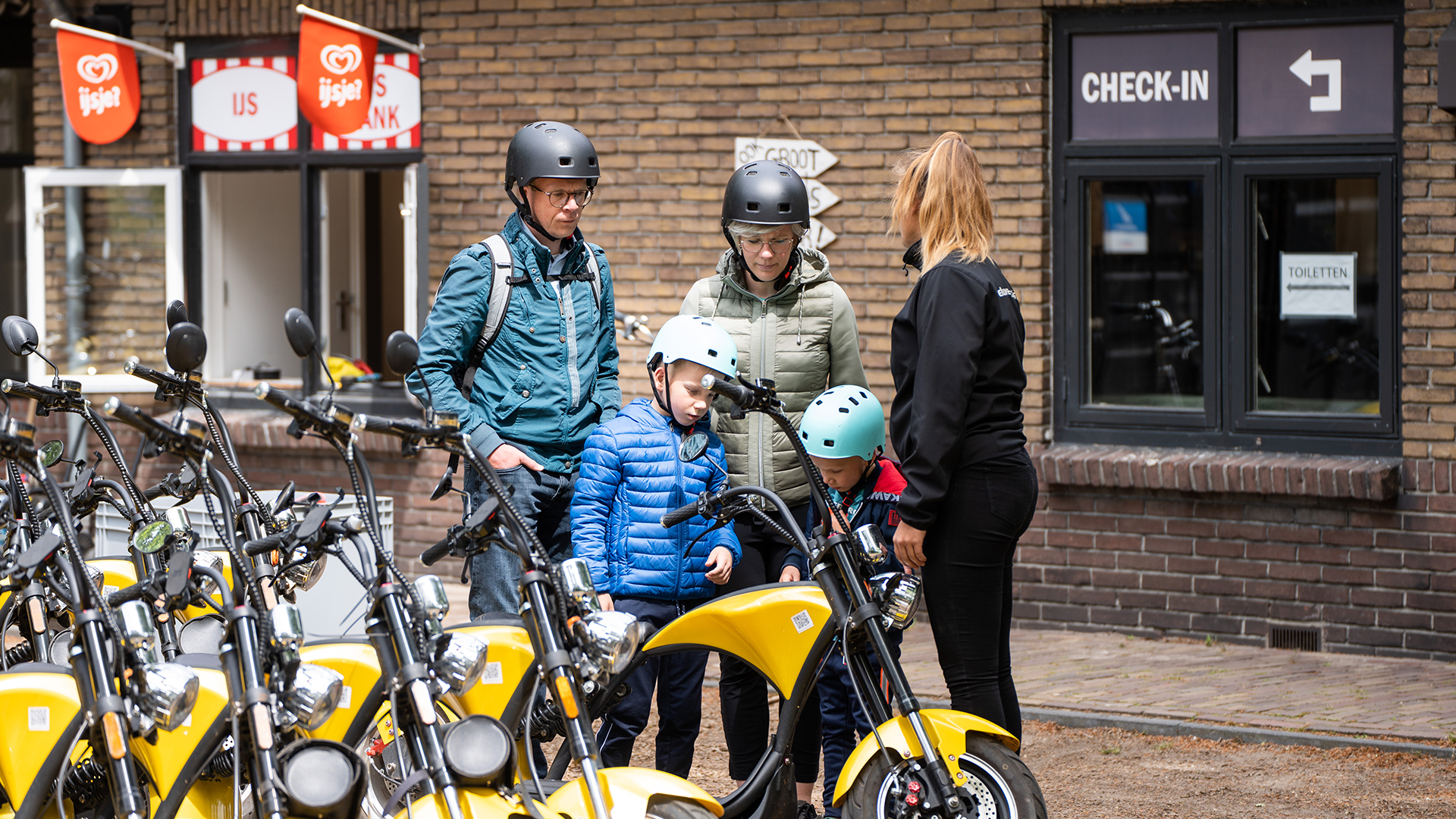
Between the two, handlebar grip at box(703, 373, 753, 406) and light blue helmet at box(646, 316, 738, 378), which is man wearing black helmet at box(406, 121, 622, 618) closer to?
light blue helmet at box(646, 316, 738, 378)

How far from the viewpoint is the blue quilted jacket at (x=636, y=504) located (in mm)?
4652

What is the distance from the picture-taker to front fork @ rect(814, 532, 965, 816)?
3.88 meters

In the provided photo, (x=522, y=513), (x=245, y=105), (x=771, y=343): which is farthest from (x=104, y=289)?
(x=771, y=343)

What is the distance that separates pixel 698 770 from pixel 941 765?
2060mm

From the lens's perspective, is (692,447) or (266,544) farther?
(692,447)

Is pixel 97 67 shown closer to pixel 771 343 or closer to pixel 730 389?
pixel 771 343

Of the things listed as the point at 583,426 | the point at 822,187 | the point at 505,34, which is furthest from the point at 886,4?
the point at 583,426

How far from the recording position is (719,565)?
4.65 metres

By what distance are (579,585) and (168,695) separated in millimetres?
906

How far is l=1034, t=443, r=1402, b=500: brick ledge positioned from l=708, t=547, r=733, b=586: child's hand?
11.9ft

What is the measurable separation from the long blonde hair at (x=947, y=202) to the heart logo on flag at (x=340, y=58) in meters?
5.01

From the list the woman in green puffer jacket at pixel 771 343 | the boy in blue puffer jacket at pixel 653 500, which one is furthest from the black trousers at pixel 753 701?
the boy in blue puffer jacket at pixel 653 500

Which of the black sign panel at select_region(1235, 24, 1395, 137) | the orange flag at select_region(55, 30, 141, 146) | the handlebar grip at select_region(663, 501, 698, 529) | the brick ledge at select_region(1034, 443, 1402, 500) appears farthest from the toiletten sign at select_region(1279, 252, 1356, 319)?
the orange flag at select_region(55, 30, 141, 146)

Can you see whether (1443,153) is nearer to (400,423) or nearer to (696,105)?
(696,105)
